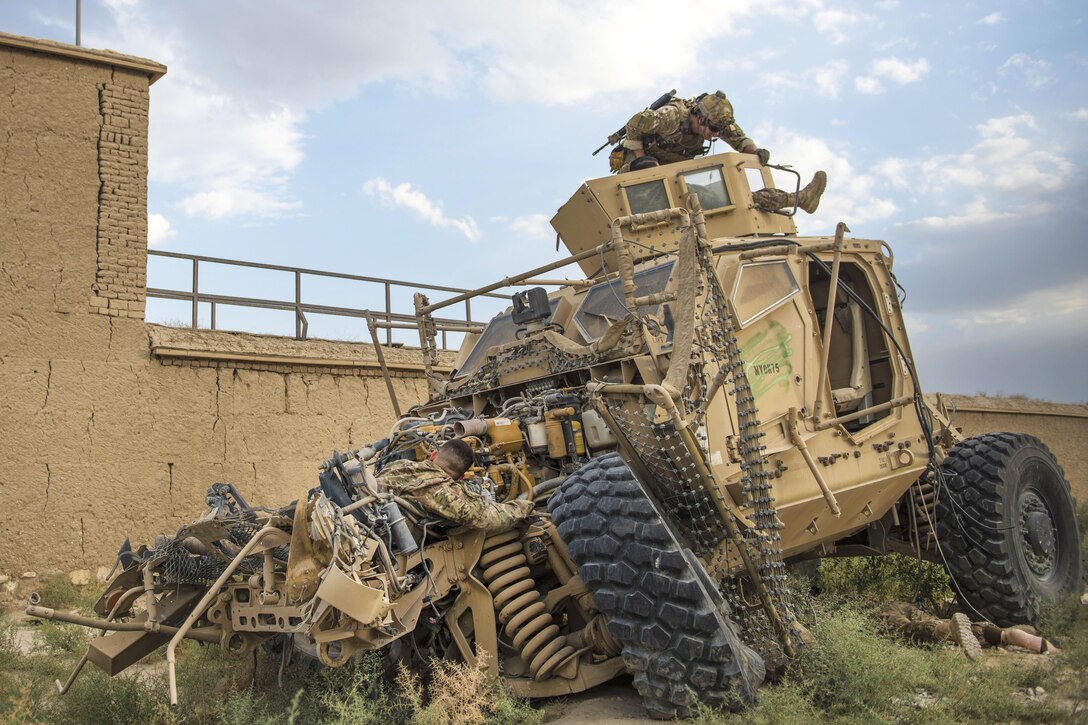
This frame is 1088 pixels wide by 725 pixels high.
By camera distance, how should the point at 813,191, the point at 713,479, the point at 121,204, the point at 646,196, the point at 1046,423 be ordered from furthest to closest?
1. the point at 1046,423
2. the point at 121,204
3. the point at 813,191
4. the point at 646,196
5. the point at 713,479

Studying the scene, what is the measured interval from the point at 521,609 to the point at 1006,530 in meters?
4.19

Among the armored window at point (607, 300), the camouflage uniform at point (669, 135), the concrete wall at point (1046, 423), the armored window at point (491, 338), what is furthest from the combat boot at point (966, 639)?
the concrete wall at point (1046, 423)

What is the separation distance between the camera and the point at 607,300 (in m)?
6.82

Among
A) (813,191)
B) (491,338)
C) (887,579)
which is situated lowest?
(887,579)

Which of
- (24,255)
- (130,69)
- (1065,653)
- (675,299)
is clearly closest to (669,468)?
(675,299)

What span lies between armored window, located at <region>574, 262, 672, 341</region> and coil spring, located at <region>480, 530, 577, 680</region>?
1.75m

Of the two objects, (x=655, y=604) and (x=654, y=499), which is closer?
(x=655, y=604)

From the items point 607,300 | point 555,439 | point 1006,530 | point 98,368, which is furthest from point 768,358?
point 98,368

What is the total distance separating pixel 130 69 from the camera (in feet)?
37.4

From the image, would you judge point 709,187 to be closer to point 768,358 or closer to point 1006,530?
point 768,358

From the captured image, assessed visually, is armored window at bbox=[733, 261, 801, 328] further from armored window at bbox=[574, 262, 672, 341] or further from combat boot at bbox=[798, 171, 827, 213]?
combat boot at bbox=[798, 171, 827, 213]

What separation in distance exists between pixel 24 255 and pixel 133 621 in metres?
6.81

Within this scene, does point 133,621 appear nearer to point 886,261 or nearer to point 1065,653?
point 1065,653

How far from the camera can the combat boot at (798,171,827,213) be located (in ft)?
26.7
